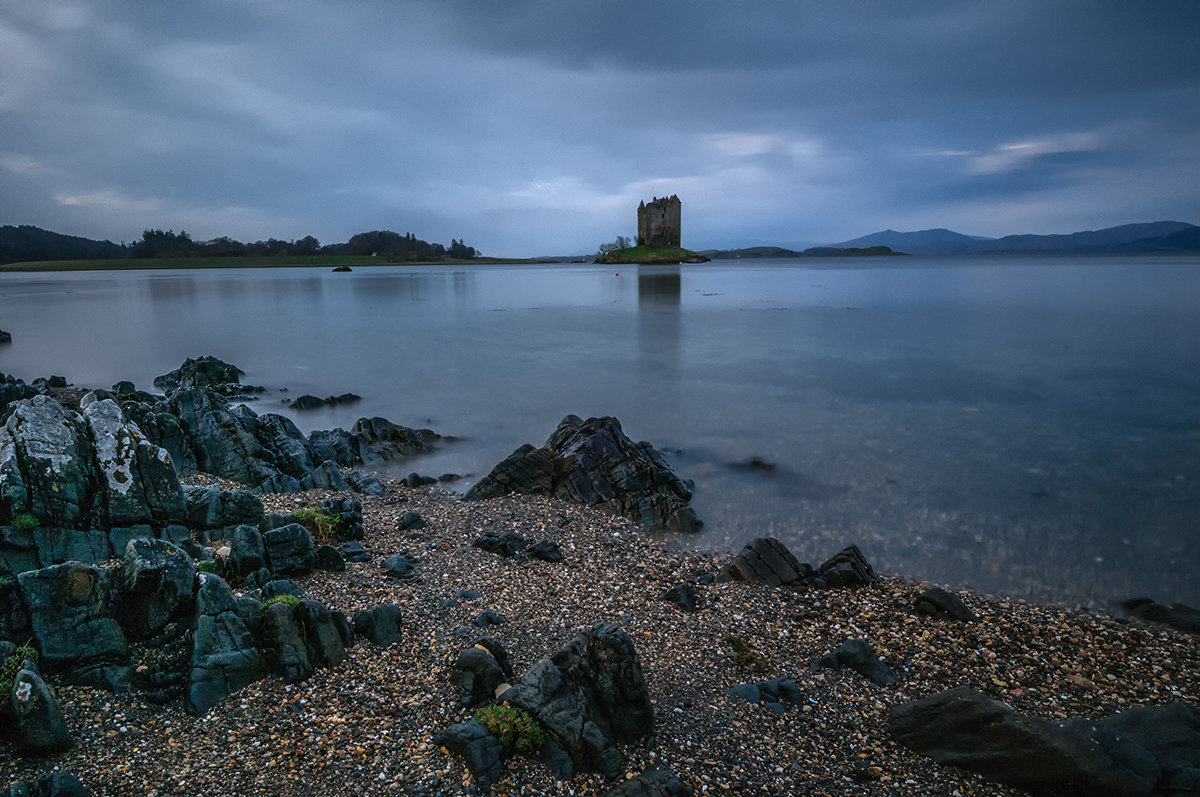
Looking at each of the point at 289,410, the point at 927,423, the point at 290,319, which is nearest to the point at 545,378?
the point at 289,410

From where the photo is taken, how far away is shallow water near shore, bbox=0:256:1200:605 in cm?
1128

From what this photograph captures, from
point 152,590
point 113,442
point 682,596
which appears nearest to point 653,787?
point 682,596

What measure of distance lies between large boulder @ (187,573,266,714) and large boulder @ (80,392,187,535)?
2.80 metres

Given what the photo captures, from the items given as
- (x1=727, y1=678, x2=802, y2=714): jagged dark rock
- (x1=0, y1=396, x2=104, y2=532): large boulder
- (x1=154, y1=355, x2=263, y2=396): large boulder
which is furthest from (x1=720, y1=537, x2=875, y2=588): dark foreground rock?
(x1=154, y1=355, x2=263, y2=396): large boulder

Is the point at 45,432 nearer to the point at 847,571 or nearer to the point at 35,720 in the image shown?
the point at 35,720

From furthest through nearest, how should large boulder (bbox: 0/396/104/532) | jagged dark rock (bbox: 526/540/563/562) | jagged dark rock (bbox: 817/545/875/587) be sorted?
jagged dark rock (bbox: 526/540/563/562), jagged dark rock (bbox: 817/545/875/587), large boulder (bbox: 0/396/104/532)

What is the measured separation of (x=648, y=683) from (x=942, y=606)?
4453 mm

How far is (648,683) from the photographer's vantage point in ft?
21.7

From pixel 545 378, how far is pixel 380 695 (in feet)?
70.0

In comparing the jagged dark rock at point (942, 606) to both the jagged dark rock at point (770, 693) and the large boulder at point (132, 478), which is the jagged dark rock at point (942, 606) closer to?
the jagged dark rock at point (770, 693)

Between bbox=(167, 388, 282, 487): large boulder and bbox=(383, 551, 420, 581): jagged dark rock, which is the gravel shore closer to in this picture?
bbox=(383, 551, 420, 581): jagged dark rock

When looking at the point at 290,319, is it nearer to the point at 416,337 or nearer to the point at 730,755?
the point at 416,337

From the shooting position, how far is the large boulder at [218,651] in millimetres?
5684

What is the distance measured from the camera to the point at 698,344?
3650cm
